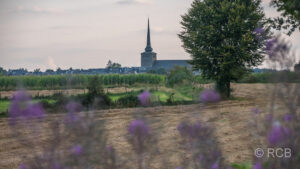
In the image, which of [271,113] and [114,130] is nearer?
[271,113]

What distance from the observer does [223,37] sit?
67.9 feet

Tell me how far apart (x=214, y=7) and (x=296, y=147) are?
2060 cm

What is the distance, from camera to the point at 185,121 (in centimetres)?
209

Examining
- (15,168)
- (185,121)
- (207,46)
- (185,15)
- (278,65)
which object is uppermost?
(185,15)

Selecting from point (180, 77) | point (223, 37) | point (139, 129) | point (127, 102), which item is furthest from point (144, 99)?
point (180, 77)

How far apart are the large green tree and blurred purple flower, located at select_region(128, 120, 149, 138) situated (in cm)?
1874

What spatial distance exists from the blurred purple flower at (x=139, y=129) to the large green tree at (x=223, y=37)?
18.7 meters

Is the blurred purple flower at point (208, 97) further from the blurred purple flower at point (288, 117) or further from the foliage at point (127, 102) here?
the foliage at point (127, 102)

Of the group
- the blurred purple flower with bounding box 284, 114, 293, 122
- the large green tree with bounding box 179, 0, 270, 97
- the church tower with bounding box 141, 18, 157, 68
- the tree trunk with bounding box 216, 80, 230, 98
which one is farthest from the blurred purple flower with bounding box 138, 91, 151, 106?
the church tower with bounding box 141, 18, 157, 68

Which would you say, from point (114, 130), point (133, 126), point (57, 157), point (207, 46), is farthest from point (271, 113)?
point (207, 46)

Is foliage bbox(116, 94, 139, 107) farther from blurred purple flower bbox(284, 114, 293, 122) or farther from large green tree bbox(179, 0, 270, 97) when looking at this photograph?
blurred purple flower bbox(284, 114, 293, 122)

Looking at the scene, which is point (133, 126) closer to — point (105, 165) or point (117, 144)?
point (105, 165)

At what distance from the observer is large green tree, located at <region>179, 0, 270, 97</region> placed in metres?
20.4

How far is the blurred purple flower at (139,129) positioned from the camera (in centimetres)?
177
